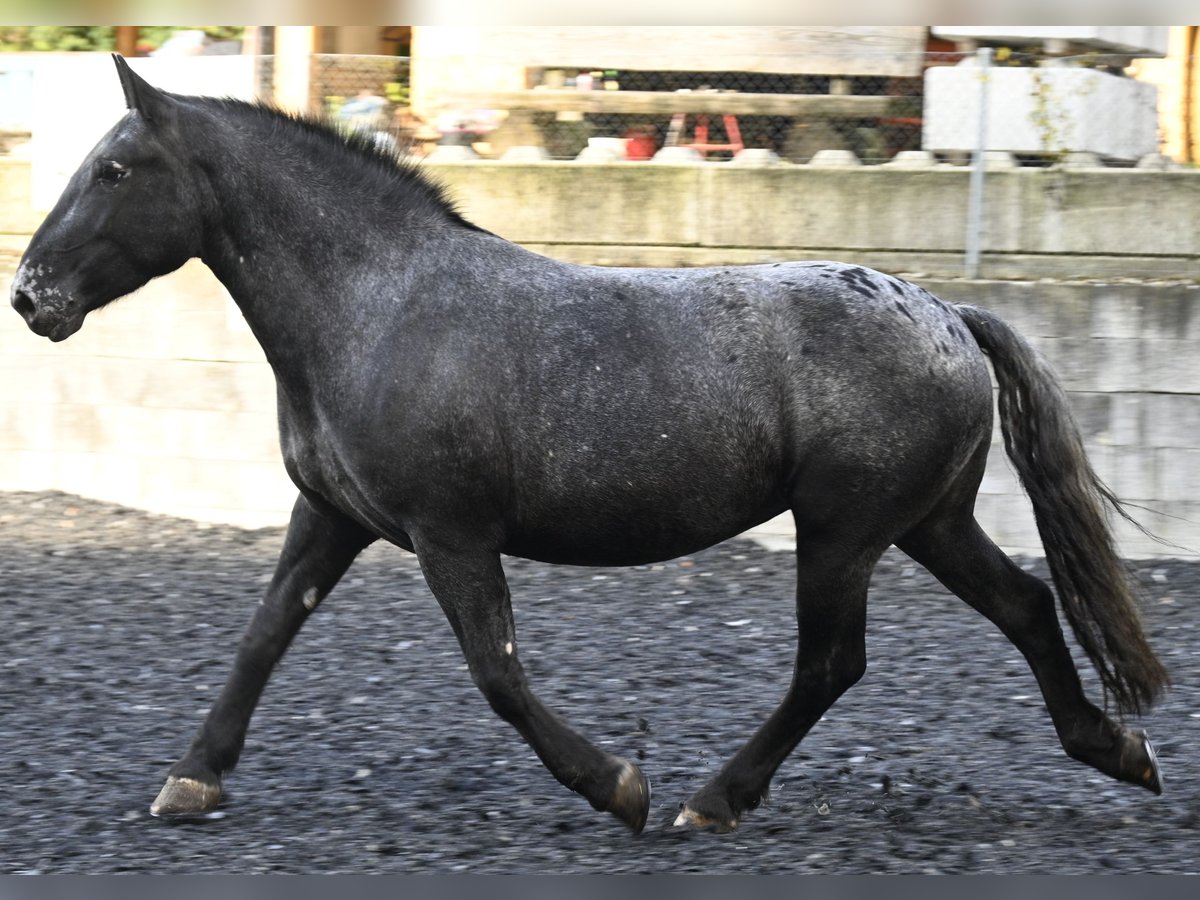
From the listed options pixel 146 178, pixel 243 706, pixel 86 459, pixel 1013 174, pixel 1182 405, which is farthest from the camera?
pixel 86 459

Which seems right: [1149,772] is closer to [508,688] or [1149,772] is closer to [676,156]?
[508,688]

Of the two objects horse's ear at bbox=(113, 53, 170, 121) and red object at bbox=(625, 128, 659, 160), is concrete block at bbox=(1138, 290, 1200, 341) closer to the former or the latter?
red object at bbox=(625, 128, 659, 160)

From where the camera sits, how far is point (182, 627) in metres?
6.93

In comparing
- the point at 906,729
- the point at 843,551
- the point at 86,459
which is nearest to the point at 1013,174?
the point at 906,729

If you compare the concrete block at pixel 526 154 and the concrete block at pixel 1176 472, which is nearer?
the concrete block at pixel 1176 472

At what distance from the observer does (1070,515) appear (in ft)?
15.4

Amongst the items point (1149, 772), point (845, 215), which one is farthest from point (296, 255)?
point (845, 215)

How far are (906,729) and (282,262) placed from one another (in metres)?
2.67

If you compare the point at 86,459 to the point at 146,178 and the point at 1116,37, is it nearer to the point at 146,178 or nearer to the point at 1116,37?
the point at 146,178

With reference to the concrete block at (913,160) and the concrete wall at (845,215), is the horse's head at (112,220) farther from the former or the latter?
the concrete block at (913,160)

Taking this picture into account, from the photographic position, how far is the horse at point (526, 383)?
13.7 ft

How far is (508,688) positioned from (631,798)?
439mm

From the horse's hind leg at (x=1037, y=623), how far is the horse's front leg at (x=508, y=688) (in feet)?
3.66

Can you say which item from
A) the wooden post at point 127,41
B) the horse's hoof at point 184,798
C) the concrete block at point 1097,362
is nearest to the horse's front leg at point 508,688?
the horse's hoof at point 184,798
